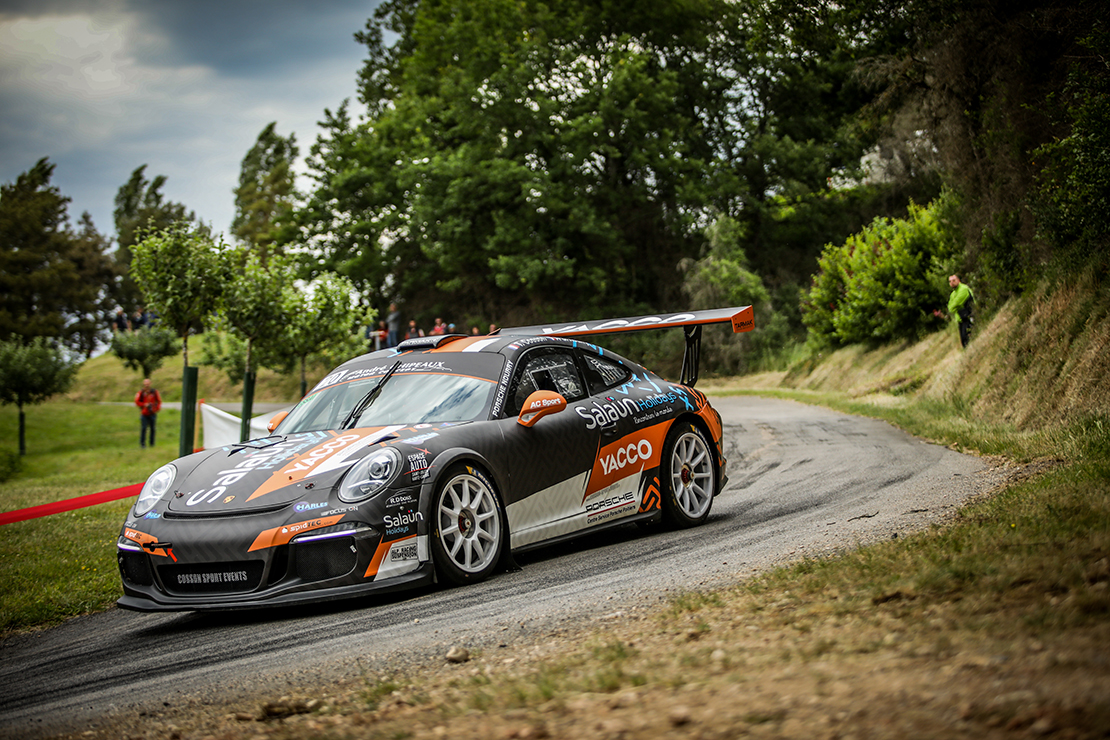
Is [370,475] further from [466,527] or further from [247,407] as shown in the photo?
[247,407]

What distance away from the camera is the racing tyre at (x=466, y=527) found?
226 inches

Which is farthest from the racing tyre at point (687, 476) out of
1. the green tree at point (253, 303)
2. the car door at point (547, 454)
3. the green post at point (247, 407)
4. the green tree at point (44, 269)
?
the green tree at point (44, 269)

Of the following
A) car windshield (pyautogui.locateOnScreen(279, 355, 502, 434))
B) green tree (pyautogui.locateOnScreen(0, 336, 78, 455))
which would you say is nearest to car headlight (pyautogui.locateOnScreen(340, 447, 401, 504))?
car windshield (pyautogui.locateOnScreen(279, 355, 502, 434))

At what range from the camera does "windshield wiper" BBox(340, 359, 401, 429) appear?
22.0ft

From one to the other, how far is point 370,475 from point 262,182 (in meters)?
84.8

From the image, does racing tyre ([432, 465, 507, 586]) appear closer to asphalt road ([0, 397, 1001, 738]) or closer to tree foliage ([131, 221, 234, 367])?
asphalt road ([0, 397, 1001, 738])

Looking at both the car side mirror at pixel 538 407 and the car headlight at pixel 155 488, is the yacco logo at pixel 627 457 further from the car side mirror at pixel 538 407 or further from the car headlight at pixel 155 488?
the car headlight at pixel 155 488

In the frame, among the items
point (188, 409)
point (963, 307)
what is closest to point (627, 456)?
point (188, 409)

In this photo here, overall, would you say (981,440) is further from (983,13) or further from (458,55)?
(458,55)

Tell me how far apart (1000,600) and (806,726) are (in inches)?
53.6

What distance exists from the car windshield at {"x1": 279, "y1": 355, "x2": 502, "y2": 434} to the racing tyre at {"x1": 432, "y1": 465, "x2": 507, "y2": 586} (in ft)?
2.02

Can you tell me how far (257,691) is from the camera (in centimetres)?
400

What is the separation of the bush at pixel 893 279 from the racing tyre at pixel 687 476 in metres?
16.0

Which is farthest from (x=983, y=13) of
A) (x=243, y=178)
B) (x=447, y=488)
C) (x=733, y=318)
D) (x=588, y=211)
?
(x=243, y=178)
